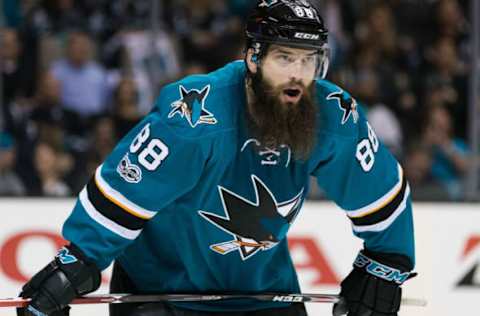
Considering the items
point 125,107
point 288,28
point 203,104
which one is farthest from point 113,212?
point 125,107

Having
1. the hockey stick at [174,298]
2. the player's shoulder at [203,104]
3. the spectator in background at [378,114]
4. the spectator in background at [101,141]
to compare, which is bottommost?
the spectator in background at [378,114]

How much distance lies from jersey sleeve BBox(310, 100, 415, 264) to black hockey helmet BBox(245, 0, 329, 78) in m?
0.16

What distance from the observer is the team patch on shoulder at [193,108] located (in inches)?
81.5

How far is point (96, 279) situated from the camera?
2121 mm

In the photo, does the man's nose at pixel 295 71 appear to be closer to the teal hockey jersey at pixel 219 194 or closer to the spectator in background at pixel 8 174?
the teal hockey jersey at pixel 219 194

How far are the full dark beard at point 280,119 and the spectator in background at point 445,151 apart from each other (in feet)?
8.83

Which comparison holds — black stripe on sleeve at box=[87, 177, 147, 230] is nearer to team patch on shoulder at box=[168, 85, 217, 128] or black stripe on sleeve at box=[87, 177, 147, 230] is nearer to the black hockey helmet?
team patch on shoulder at box=[168, 85, 217, 128]

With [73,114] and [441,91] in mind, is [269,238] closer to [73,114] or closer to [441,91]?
[73,114]

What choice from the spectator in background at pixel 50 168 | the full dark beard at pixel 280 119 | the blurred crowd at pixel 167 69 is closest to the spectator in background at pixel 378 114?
the blurred crowd at pixel 167 69

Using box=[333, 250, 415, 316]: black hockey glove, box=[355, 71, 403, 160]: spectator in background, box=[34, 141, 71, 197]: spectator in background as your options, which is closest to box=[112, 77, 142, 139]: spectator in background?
box=[34, 141, 71, 197]: spectator in background

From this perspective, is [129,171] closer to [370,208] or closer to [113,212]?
[113,212]

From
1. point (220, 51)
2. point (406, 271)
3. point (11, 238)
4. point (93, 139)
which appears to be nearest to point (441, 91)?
point (220, 51)

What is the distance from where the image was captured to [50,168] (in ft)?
14.7

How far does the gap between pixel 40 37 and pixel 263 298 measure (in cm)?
311
